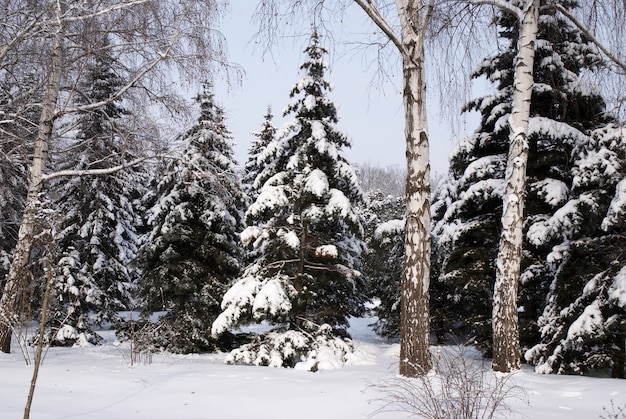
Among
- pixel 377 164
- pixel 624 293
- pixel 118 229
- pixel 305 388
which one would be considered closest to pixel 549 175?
pixel 624 293

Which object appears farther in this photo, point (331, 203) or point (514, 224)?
point (331, 203)

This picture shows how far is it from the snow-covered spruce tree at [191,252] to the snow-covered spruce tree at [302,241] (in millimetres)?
1740

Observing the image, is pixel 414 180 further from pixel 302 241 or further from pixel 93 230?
pixel 93 230

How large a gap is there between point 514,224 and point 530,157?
357 cm

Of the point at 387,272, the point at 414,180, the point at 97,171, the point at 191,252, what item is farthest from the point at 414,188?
the point at 387,272

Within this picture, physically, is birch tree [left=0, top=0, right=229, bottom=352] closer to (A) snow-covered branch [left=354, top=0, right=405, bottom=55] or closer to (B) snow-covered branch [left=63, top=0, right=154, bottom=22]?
(B) snow-covered branch [left=63, top=0, right=154, bottom=22]

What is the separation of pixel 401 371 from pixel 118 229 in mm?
12589

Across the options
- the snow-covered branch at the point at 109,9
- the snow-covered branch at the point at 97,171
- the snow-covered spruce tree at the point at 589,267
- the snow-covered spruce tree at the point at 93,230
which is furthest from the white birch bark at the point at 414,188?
the snow-covered spruce tree at the point at 93,230

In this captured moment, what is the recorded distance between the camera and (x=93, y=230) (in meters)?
14.9

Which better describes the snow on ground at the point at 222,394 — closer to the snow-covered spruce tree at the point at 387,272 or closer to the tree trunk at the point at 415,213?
the tree trunk at the point at 415,213

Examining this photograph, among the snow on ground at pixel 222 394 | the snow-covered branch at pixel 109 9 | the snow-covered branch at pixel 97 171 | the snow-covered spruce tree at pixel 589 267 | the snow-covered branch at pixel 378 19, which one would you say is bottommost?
the snow on ground at pixel 222 394

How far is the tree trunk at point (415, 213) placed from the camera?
19.7 feet

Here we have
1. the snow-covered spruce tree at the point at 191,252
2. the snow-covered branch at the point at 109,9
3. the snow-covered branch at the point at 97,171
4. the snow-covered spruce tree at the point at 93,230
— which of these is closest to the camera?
the snow-covered branch at the point at 109,9

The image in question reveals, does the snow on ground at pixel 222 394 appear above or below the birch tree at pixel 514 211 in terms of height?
below
